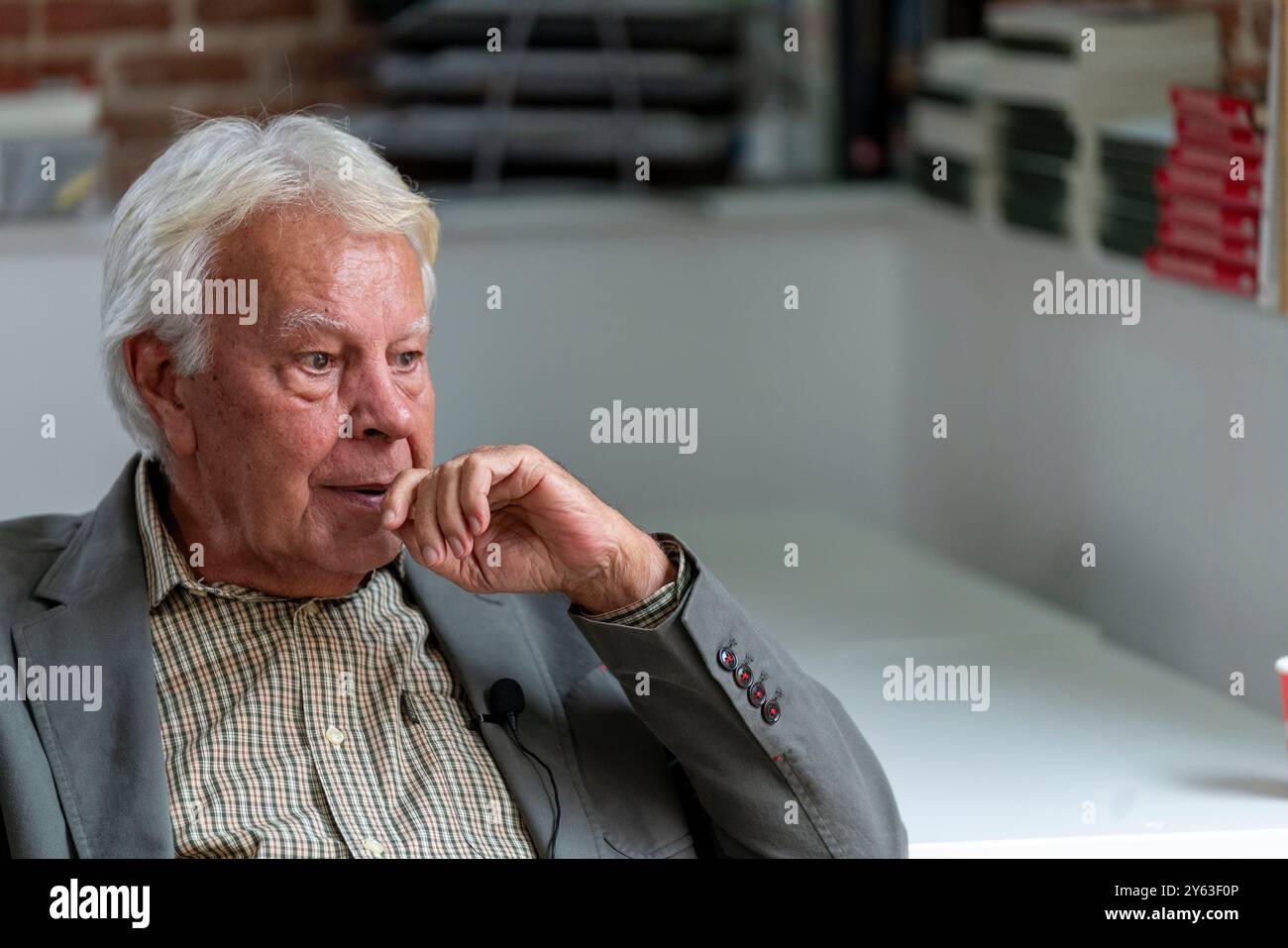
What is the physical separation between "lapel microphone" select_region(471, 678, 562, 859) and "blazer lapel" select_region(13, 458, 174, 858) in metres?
0.28

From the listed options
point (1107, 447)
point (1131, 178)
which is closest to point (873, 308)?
point (1107, 447)

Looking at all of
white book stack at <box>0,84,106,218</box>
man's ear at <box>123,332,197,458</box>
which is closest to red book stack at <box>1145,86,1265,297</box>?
man's ear at <box>123,332,197,458</box>

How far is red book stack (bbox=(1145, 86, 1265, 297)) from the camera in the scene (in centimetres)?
202

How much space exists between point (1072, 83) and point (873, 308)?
0.86 m

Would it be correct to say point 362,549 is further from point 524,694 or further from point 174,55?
point 174,55

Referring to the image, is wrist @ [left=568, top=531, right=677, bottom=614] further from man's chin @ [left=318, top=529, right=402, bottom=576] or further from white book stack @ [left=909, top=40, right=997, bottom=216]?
white book stack @ [left=909, top=40, right=997, bottom=216]

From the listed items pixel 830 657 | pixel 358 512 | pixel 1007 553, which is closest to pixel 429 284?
pixel 358 512

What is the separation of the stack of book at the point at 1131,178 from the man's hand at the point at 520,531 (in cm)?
115

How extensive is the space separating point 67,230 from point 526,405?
0.83 m

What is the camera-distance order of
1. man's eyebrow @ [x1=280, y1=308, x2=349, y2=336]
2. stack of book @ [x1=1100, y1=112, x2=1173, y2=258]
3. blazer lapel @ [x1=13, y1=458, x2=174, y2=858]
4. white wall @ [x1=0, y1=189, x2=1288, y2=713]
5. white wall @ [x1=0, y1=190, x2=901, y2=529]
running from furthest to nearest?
white wall @ [x1=0, y1=190, x2=901, y2=529] < white wall @ [x1=0, y1=189, x2=1288, y2=713] < stack of book @ [x1=1100, y1=112, x2=1173, y2=258] < man's eyebrow @ [x1=280, y1=308, x2=349, y2=336] < blazer lapel @ [x1=13, y1=458, x2=174, y2=858]

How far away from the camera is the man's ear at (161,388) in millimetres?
1505
